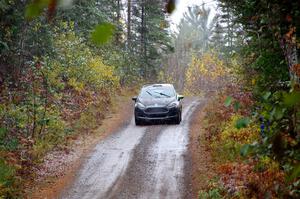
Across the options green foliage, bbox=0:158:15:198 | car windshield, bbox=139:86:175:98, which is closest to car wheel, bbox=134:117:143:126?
car windshield, bbox=139:86:175:98

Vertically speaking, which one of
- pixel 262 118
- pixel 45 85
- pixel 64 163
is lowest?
pixel 64 163

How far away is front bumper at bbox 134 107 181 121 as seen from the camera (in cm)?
1835

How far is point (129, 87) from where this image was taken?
3372 centimetres

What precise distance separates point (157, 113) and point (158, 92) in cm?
110

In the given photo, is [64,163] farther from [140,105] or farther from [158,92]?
[158,92]

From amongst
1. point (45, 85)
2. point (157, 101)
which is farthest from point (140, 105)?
point (45, 85)

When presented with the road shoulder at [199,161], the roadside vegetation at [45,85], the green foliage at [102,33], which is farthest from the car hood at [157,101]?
the green foliage at [102,33]

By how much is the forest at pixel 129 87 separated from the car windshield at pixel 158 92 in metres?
1.95

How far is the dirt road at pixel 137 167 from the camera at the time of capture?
10.5 m

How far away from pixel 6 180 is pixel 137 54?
30.3 m

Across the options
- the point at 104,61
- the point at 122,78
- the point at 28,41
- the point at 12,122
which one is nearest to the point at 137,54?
the point at 122,78

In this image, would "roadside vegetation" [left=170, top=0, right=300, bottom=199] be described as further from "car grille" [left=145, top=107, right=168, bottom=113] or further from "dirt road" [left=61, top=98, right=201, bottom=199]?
"car grille" [left=145, top=107, right=168, bottom=113]

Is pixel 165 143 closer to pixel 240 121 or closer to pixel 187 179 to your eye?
pixel 187 179

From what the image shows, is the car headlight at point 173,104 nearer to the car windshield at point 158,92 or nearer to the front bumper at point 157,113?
the front bumper at point 157,113
